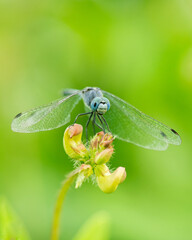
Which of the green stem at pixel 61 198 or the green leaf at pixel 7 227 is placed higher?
the green stem at pixel 61 198

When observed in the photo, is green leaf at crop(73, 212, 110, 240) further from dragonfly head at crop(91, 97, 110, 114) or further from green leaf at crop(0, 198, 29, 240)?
dragonfly head at crop(91, 97, 110, 114)

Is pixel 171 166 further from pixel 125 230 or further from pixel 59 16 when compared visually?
pixel 59 16

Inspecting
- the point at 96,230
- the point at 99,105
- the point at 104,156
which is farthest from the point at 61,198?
the point at 96,230

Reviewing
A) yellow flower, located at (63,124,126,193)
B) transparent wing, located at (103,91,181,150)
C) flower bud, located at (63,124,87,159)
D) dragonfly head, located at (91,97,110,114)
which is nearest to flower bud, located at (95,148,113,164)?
yellow flower, located at (63,124,126,193)

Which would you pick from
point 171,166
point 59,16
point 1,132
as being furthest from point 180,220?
point 59,16

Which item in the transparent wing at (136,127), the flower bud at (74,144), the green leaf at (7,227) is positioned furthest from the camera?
the green leaf at (7,227)

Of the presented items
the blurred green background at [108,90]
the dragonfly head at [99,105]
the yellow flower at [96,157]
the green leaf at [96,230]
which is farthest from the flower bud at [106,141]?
the blurred green background at [108,90]

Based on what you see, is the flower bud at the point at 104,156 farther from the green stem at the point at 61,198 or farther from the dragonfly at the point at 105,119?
the dragonfly at the point at 105,119
